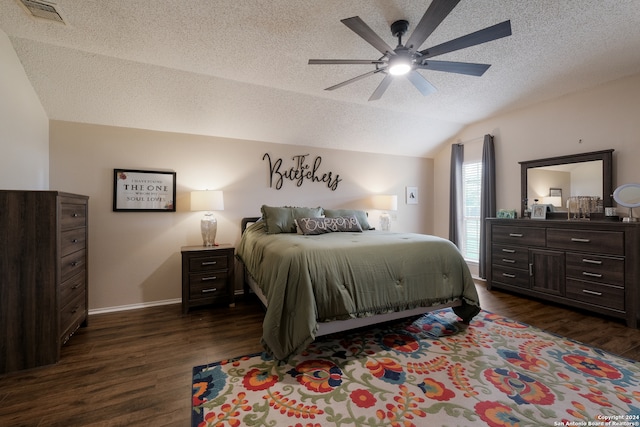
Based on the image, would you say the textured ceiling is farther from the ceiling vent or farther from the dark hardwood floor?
the dark hardwood floor

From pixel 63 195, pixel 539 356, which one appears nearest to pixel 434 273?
pixel 539 356

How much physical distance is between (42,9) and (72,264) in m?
1.98

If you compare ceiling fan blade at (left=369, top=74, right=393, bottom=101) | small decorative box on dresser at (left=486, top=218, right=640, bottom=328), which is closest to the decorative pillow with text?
ceiling fan blade at (left=369, top=74, right=393, bottom=101)

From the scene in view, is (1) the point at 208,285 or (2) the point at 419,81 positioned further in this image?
(1) the point at 208,285

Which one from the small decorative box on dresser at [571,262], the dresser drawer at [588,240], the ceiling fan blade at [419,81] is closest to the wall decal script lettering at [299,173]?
the ceiling fan blade at [419,81]

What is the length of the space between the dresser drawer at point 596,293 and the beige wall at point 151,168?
10.7ft

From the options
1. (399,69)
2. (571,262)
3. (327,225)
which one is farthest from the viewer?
(327,225)

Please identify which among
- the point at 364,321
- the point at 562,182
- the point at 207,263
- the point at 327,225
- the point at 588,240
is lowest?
the point at 364,321

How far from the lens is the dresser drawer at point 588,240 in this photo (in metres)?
2.63

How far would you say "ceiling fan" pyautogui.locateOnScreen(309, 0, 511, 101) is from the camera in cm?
156

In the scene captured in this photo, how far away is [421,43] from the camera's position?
1781 millimetres

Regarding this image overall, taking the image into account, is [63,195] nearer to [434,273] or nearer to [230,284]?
[230,284]

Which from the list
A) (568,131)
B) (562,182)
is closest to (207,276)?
(562,182)

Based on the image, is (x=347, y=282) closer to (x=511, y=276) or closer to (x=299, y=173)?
(x=299, y=173)
